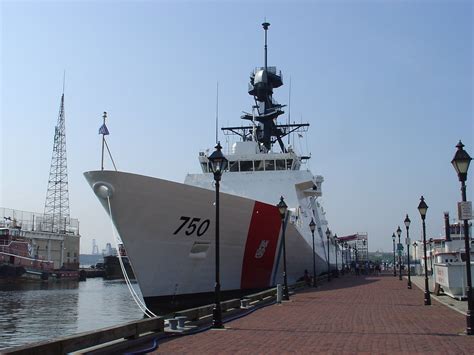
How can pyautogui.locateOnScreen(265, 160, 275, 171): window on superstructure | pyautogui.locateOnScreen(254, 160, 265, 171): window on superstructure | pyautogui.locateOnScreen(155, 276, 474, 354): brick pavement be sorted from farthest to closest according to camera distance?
1. pyautogui.locateOnScreen(265, 160, 275, 171): window on superstructure
2. pyautogui.locateOnScreen(254, 160, 265, 171): window on superstructure
3. pyautogui.locateOnScreen(155, 276, 474, 354): brick pavement

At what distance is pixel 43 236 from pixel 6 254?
542 inches

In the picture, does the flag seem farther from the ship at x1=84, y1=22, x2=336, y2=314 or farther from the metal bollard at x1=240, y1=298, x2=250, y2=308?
the metal bollard at x1=240, y1=298, x2=250, y2=308

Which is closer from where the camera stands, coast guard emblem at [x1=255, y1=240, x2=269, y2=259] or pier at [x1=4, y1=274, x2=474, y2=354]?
pier at [x1=4, y1=274, x2=474, y2=354]

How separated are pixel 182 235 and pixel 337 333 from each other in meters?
7.48

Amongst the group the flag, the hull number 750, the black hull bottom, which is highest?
the flag

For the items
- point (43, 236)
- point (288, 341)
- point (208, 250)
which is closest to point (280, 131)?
point (208, 250)

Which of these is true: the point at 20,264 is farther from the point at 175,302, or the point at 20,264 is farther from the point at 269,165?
the point at 175,302

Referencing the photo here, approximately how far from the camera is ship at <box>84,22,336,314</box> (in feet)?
49.1

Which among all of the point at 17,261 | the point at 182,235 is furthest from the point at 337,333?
the point at 17,261

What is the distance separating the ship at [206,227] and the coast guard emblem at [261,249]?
7 centimetres

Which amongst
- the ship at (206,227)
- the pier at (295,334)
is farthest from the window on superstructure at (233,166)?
the pier at (295,334)

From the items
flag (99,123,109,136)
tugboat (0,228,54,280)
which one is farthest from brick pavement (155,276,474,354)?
tugboat (0,228,54,280)

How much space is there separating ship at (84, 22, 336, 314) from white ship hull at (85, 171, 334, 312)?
0.03 metres

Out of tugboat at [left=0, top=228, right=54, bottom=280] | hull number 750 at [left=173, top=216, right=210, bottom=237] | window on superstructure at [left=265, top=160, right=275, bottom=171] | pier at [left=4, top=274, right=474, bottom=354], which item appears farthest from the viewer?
tugboat at [left=0, top=228, right=54, bottom=280]
